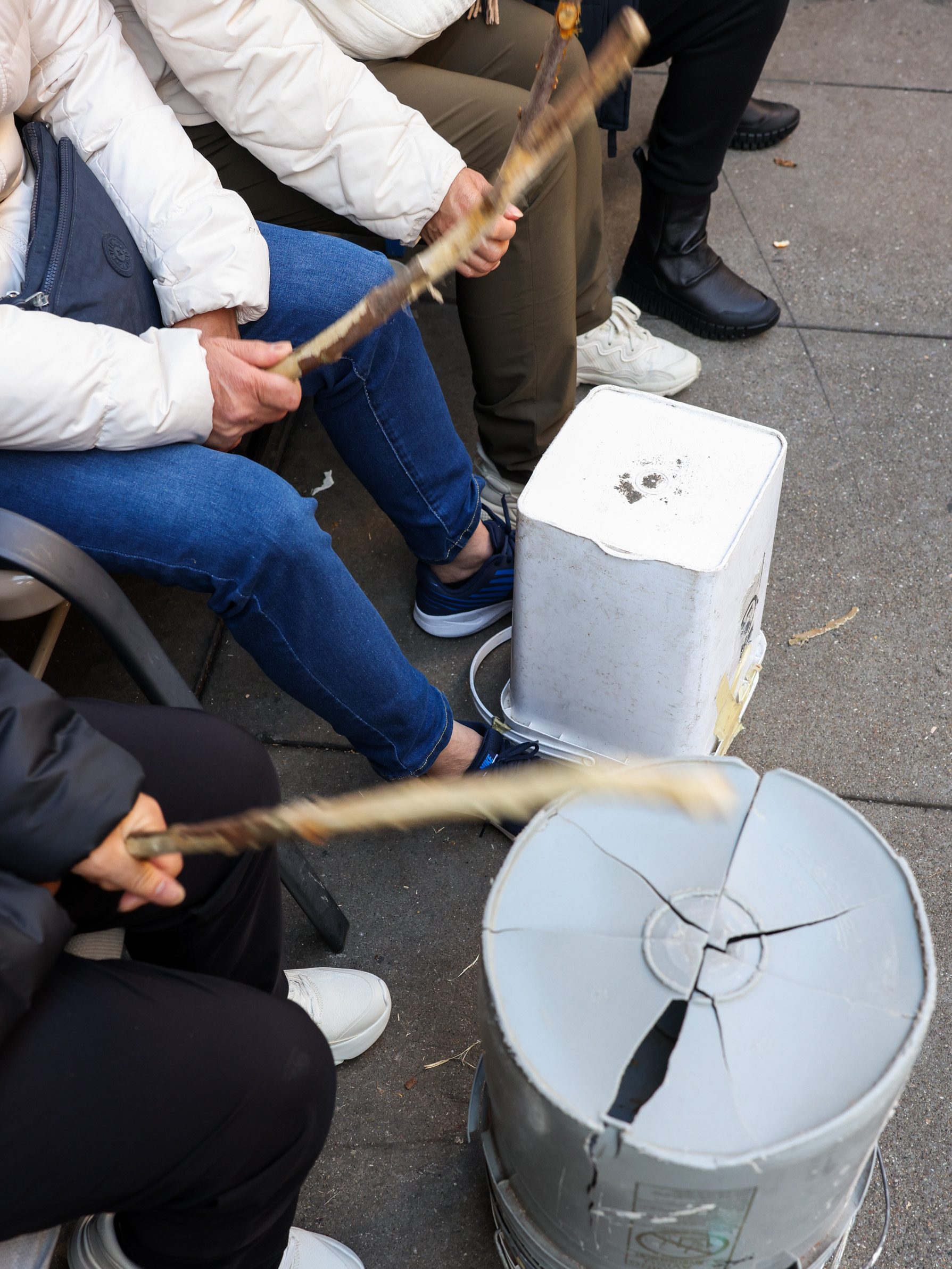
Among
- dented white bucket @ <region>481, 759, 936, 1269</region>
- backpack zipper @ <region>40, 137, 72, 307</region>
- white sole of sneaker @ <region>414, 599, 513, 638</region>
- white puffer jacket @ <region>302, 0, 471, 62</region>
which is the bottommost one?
white sole of sneaker @ <region>414, 599, 513, 638</region>

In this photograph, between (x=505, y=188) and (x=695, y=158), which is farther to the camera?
(x=695, y=158)

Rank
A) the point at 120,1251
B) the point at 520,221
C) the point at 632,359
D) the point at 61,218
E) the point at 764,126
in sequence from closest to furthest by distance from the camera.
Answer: the point at 120,1251 → the point at 61,218 → the point at 520,221 → the point at 632,359 → the point at 764,126

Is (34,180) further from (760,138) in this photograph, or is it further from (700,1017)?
(760,138)

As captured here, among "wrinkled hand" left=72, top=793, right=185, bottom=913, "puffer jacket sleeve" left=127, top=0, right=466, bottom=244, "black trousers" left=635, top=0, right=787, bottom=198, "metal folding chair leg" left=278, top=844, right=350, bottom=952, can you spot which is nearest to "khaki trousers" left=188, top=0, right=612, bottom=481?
"puffer jacket sleeve" left=127, top=0, right=466, bottom=244

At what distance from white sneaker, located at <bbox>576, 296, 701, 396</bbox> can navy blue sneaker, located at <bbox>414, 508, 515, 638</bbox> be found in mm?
597

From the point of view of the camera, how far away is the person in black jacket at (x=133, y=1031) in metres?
0.96

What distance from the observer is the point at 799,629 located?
2.17 m

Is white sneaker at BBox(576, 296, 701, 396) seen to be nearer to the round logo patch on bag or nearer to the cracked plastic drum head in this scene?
the round logo patch on bag

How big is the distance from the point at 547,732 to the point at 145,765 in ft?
2.76

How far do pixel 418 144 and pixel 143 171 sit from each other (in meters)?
0.46

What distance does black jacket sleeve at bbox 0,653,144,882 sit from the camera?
3.39 ft

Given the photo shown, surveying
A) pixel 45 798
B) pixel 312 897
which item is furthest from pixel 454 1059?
pixel 45 798

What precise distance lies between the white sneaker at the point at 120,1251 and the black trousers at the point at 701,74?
7.51ft

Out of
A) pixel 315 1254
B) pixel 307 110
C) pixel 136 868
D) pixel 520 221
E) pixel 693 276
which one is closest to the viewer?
pixel 136 868
